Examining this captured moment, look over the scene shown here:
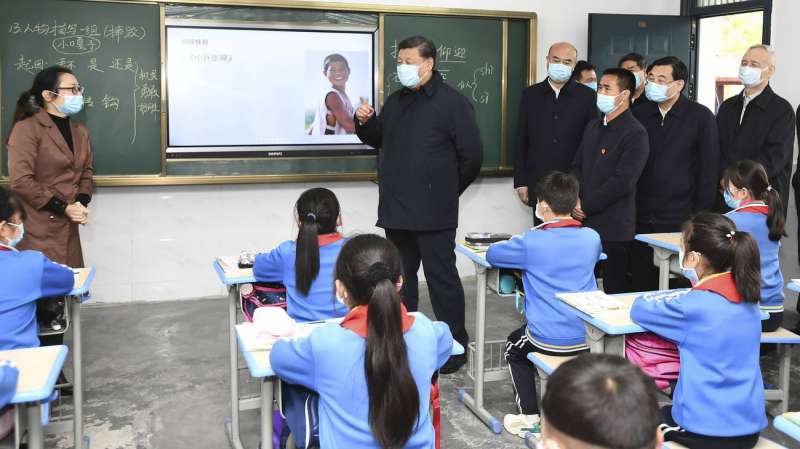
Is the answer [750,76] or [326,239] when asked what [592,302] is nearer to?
[326,239]

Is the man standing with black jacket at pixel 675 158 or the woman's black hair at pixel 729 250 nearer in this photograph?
the woman's black hair at pixel 729 250

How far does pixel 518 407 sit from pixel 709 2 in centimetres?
416

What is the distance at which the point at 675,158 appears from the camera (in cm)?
445

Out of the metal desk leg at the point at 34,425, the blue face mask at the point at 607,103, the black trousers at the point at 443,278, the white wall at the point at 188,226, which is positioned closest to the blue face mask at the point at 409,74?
the black trousers at the point at 443,278

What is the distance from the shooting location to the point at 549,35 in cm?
617

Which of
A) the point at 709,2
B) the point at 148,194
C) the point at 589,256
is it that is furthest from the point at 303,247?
the point at 709,2

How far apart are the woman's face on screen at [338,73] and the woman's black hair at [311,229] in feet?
9.31

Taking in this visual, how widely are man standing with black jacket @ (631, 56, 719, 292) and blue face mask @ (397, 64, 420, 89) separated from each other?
55.7 inches

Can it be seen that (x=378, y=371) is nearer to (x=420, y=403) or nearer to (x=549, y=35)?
(x=420, y=403)

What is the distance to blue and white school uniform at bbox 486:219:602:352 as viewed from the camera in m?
3.09

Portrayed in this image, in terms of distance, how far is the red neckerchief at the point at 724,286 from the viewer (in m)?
2.24

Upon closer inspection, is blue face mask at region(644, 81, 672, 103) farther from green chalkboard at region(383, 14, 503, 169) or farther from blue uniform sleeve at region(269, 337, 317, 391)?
blue uniform sleeve at region(269, 337, 317, 391)

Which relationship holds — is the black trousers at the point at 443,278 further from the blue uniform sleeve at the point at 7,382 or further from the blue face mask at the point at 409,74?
the blue uniform sleeve at the point at 7,382

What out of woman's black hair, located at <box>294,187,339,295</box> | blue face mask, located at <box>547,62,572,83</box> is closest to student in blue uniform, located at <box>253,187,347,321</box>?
woman's black hair, located at <box>294,187,339,295</box>
